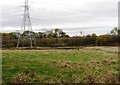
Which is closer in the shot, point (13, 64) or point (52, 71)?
point (52, 71)

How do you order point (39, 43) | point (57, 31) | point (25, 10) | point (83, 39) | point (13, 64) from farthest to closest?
Answer: point (57, 31), point (83, 39), point (39, 43), point (25, 10), point (13, 64)

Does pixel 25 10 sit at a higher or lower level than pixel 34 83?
higher

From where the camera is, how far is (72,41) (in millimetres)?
72875

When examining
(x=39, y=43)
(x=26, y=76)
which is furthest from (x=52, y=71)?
(x=39, y=43)

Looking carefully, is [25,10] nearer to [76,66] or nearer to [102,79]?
[76,66]

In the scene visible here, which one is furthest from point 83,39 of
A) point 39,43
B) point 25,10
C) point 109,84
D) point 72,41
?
point 109,84

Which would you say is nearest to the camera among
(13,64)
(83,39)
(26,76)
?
(26,76)

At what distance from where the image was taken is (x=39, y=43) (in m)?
71.1

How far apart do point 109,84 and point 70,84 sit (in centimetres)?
181

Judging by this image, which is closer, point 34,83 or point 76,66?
point 34,83

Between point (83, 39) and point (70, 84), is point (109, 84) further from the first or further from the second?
point (83, 39)

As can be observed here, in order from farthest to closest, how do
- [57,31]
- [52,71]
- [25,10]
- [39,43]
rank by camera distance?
[57,31]
[39,43]
[25,10]
[52,71]

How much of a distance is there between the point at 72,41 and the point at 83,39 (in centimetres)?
477

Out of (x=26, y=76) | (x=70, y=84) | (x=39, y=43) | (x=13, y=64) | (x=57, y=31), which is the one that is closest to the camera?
(x=70, y=84)
